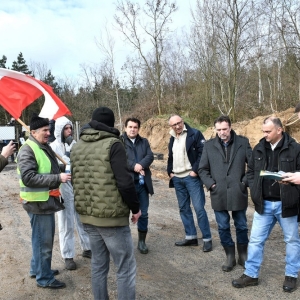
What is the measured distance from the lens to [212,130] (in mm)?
18625

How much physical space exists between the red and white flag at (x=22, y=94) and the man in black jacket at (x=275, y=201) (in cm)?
272

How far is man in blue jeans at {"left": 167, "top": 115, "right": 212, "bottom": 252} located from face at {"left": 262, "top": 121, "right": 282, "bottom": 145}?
1547mm

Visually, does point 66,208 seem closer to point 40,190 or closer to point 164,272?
point 40,190

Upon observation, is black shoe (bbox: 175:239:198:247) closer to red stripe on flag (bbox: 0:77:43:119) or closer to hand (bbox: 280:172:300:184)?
hand (bbox: 280:172:300:184)

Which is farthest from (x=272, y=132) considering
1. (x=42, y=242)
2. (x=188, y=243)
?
(x=42, y=242)

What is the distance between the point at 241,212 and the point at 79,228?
7.68 feet

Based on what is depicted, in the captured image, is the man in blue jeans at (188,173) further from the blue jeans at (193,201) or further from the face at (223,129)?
the face at (223,129)

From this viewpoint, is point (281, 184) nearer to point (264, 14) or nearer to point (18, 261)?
point (18, 261)

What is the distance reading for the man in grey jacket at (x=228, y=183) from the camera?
4434 millimetres

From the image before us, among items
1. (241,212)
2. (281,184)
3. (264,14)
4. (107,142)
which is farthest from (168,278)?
(264,14)

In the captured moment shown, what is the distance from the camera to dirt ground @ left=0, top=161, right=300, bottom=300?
380cm

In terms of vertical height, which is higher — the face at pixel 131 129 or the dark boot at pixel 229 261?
the face at pixel 131 129

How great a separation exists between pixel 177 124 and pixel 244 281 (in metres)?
2.51

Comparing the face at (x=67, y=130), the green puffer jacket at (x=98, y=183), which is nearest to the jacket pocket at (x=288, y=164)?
the green puffer jacket at (x=98, y=183)
